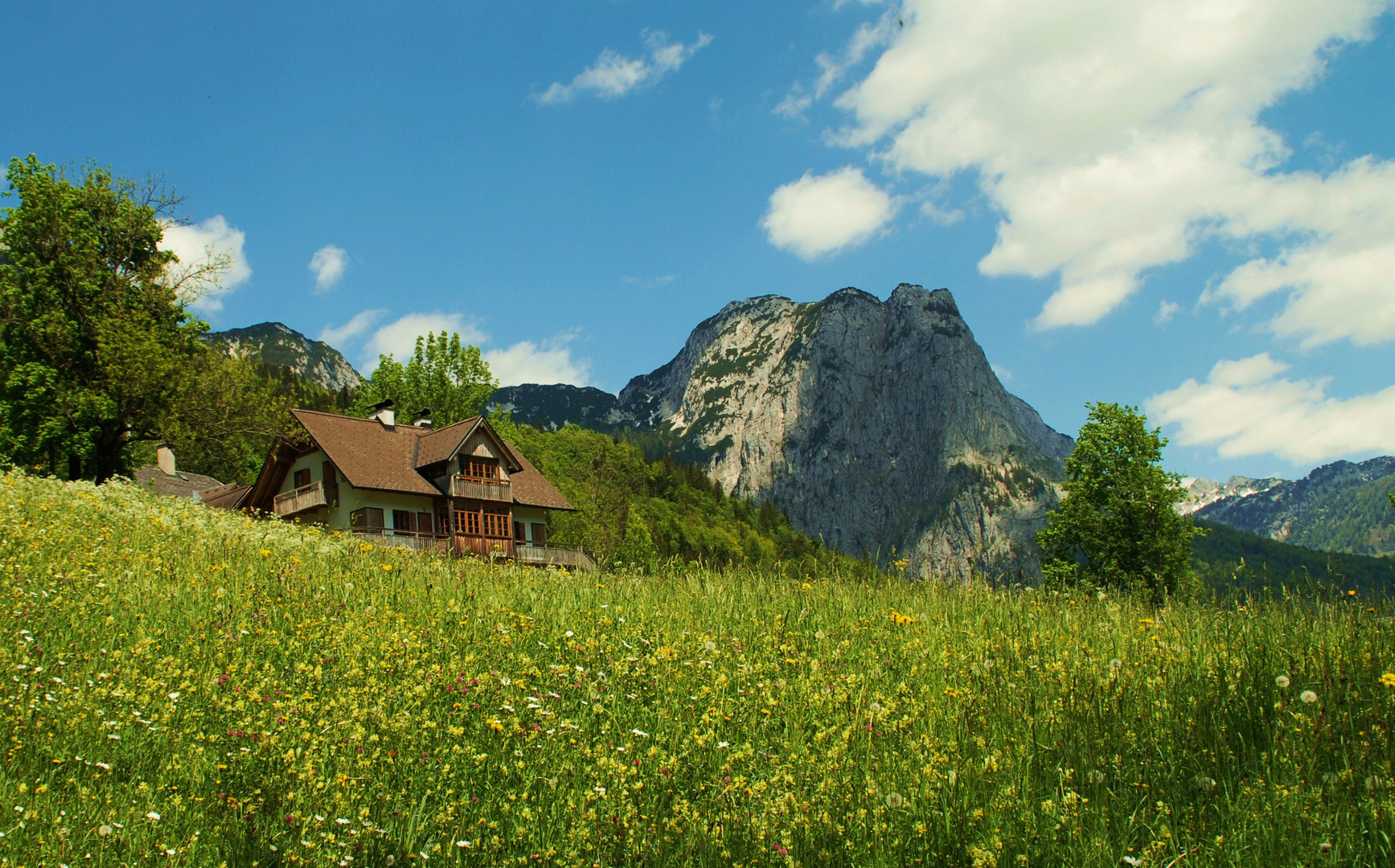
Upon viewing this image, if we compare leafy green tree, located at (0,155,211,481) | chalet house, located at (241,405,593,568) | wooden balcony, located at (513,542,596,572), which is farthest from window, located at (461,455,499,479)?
leafy green tree, located at (0,155,211,481)

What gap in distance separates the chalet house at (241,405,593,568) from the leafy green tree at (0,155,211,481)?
9542 millimetres

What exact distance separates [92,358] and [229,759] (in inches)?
1479

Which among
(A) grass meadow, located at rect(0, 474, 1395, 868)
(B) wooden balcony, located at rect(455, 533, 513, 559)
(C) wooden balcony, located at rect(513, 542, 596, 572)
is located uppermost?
(B) wooden balcony, located at rect(455, 533, 513, 559)

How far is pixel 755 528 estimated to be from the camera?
15512cm

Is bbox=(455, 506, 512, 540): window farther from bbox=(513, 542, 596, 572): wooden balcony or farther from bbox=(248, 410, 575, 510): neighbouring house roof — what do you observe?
bbox=(248, 410, 575, 510): neighbouring house roof

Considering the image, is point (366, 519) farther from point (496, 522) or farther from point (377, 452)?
point (496, 522)

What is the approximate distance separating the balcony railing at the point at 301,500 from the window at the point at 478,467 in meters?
7.20

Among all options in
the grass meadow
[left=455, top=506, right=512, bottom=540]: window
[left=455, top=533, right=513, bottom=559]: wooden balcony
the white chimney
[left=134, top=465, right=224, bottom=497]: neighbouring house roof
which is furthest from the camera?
the white chimney

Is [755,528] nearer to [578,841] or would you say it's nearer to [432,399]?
[432,399]

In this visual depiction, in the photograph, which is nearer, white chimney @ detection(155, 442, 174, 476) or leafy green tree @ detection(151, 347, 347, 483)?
leafy green tree @ detection(151, 347, 347, 483)

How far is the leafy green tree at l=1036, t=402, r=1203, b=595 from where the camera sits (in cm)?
4588

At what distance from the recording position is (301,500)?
4659 cm

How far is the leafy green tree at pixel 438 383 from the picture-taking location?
65812mm

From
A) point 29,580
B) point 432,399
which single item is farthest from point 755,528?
point 29,580
